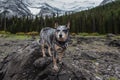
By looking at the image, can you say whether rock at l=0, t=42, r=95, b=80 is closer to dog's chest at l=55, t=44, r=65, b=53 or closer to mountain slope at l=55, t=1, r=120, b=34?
dog's chest at l=55, t=44, r=65, b=53

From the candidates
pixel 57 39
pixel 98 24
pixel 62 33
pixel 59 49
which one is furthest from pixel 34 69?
pixel 98 24

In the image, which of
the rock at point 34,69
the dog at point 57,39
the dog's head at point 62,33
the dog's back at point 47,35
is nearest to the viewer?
the dog's head at point 62,33

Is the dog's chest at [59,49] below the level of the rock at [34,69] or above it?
above

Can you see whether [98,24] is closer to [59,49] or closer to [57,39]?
[59,49]

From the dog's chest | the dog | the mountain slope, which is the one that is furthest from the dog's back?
the mountain slope

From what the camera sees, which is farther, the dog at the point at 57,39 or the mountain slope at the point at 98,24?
the mountain slope at the point at 98,24

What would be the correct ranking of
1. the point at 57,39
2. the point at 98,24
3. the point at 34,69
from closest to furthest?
1. the point at 57,39
2. the point at 34,69
3. the point at 98,24

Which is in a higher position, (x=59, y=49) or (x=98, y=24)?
(x=98, y=24)

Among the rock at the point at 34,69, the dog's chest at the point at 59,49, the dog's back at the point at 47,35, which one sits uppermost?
the dog's back at the point at 47,35

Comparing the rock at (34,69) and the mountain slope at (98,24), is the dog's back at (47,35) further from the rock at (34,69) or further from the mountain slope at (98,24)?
the mountain slope at (98,24)

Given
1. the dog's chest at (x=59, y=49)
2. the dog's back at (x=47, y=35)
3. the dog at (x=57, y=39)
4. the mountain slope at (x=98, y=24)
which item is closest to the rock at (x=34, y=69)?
the dog at (x=57, y=39)

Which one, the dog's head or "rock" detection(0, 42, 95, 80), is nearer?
the dog's head

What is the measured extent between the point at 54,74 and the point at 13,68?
376cm

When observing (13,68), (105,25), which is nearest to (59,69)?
(13,68)
